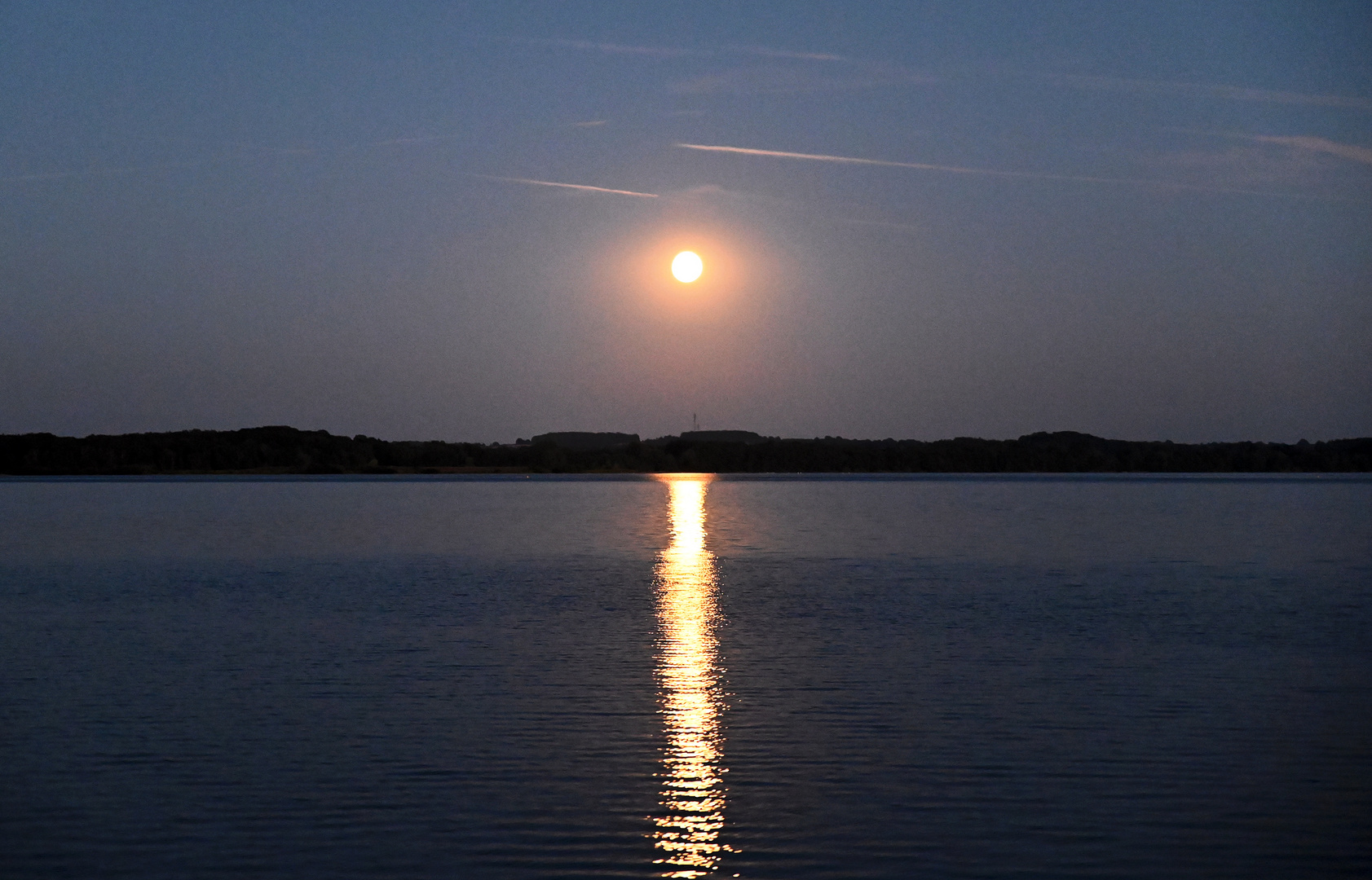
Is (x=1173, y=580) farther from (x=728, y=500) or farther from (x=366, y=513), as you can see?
(x=728, y=500)

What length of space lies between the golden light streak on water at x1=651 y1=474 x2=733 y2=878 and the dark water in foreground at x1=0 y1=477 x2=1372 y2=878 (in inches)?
2.6

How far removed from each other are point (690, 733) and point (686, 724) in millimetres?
595

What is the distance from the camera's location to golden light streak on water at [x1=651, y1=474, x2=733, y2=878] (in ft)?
37.4

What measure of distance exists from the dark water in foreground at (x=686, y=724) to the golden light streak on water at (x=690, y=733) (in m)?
0.07

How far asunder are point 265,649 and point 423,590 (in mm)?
11174

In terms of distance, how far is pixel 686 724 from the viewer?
1670 cm

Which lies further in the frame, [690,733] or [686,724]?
[686,724]

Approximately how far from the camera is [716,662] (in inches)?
869

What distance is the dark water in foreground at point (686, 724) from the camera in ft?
37.8

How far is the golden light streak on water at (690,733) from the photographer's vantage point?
1141 centimetres

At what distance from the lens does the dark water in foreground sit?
11.5 m

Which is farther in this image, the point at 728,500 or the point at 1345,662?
the point at 728,500

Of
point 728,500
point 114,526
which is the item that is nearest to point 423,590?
point 114,526

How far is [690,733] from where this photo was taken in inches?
634
